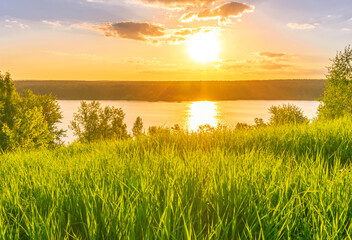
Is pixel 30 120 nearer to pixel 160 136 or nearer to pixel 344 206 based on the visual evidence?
pixel 160 136

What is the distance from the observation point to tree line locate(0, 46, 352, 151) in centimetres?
3397

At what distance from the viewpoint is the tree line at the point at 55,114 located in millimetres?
33969

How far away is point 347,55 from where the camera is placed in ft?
158

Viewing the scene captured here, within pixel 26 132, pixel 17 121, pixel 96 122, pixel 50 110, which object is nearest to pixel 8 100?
pixel 17 121

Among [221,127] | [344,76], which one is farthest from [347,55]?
[221,127]

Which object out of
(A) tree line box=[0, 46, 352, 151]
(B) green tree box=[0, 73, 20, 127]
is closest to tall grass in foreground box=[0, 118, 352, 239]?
(A) tree line box=[0, 46, 352, 151]

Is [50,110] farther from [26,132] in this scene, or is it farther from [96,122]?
[96,122]

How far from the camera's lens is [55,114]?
159 feet

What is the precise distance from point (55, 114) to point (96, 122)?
63.8 ft

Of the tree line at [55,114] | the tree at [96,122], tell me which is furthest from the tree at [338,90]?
the tree at [96,122]

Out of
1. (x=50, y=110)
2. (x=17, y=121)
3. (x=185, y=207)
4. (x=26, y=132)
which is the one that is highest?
(x=185, y=207)

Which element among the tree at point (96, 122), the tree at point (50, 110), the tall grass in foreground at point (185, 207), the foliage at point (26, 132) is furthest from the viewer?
the tree at point (96, 122)

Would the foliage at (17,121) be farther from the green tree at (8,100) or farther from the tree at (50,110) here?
the tree at (50,110)

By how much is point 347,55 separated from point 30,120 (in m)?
53.1
